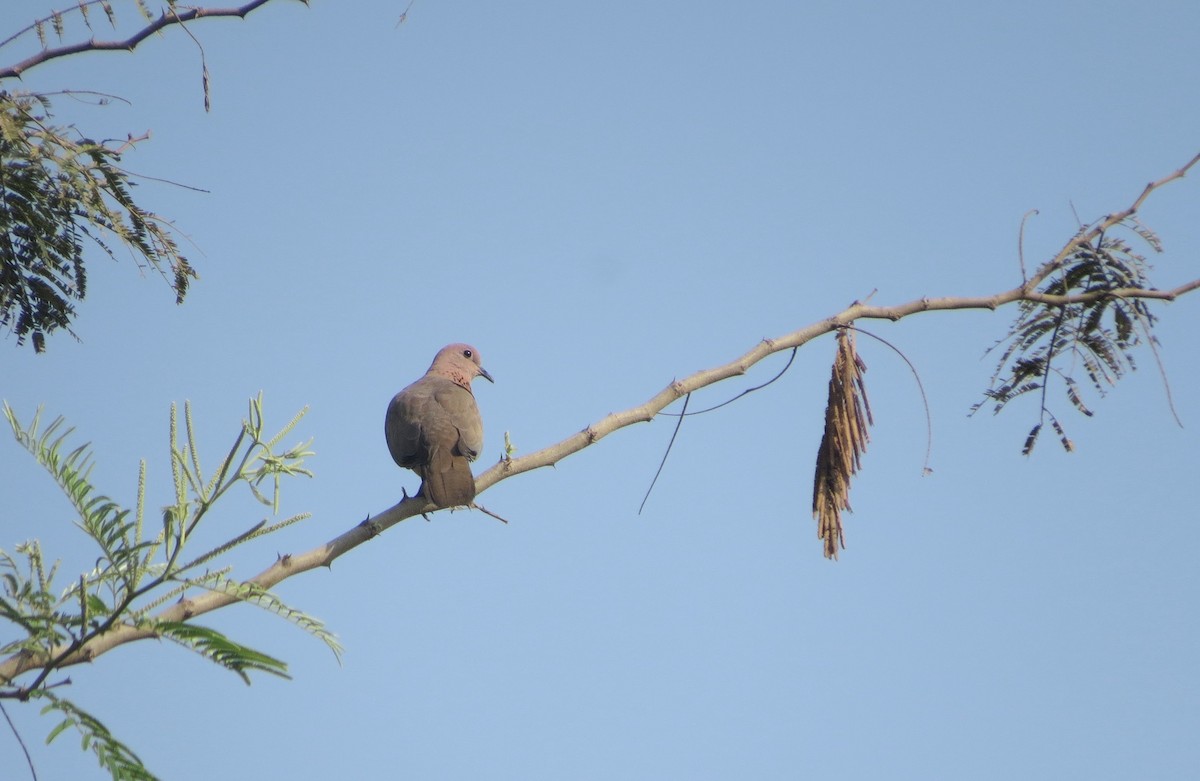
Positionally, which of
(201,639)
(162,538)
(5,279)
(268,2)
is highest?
(268,2)

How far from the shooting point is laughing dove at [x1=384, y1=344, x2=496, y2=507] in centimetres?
627

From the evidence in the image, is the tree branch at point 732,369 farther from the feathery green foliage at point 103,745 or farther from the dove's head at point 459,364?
the dove's head at point 459,364

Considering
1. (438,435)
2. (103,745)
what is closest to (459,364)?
(438,435)

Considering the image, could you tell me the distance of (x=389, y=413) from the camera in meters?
7.52

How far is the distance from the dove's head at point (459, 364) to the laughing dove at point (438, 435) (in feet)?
→ 1.72

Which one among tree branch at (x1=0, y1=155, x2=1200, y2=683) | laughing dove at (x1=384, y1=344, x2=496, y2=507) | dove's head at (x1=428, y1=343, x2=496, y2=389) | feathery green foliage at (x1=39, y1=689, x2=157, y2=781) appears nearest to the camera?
feathery green foliage at (x1=39, y1=689, x2=157, y2=781)

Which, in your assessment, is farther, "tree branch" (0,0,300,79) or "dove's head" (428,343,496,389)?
"dove's head" (428,343,496,389)

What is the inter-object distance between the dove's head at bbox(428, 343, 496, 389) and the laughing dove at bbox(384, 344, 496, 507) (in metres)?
0.52

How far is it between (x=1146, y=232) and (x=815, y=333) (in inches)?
46.5

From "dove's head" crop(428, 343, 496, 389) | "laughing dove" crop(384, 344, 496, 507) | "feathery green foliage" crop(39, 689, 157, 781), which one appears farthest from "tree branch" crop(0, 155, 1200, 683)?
"dove's head" crop(428, 343, 496, 389)

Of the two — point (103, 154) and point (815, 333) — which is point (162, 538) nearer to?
point (103, 154)

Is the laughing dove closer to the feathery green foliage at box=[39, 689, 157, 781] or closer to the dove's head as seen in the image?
the dove's head

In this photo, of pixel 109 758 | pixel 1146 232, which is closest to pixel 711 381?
pixel 1146 232

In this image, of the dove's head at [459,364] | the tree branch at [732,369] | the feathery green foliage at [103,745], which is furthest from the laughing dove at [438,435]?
the feathery green foliage at [103,745]
